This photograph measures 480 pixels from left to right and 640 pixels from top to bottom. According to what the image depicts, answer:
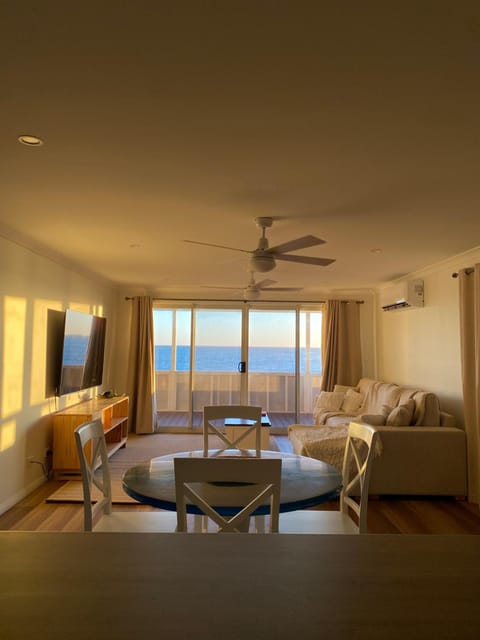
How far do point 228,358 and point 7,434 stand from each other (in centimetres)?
415

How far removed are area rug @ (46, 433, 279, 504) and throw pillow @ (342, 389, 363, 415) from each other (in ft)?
3.88

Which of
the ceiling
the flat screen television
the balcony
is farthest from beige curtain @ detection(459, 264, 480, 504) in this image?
the flat screen television

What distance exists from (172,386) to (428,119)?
6.69 m

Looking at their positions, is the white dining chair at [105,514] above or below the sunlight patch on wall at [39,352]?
below

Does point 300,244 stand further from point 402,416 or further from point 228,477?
point 402,416

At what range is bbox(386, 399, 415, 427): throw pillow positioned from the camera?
4.39 meters

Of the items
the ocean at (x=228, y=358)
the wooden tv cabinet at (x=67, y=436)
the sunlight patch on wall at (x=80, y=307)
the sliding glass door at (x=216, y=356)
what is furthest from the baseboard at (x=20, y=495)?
the ocean at (x=228, y=358)

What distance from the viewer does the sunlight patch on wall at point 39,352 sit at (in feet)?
13.9

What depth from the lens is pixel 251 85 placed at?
1623mm

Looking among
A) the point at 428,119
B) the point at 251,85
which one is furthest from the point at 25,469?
the point at 428,119

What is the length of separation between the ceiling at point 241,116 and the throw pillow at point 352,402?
3.26 meters

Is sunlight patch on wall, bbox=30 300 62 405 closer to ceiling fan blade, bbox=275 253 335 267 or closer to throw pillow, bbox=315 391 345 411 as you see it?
ceiling fan blade, bbox=275 253 335 267

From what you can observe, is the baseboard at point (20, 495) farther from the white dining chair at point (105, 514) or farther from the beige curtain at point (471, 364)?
the beige curtain at point (471, 364)

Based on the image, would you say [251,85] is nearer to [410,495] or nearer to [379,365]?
[410,495]
